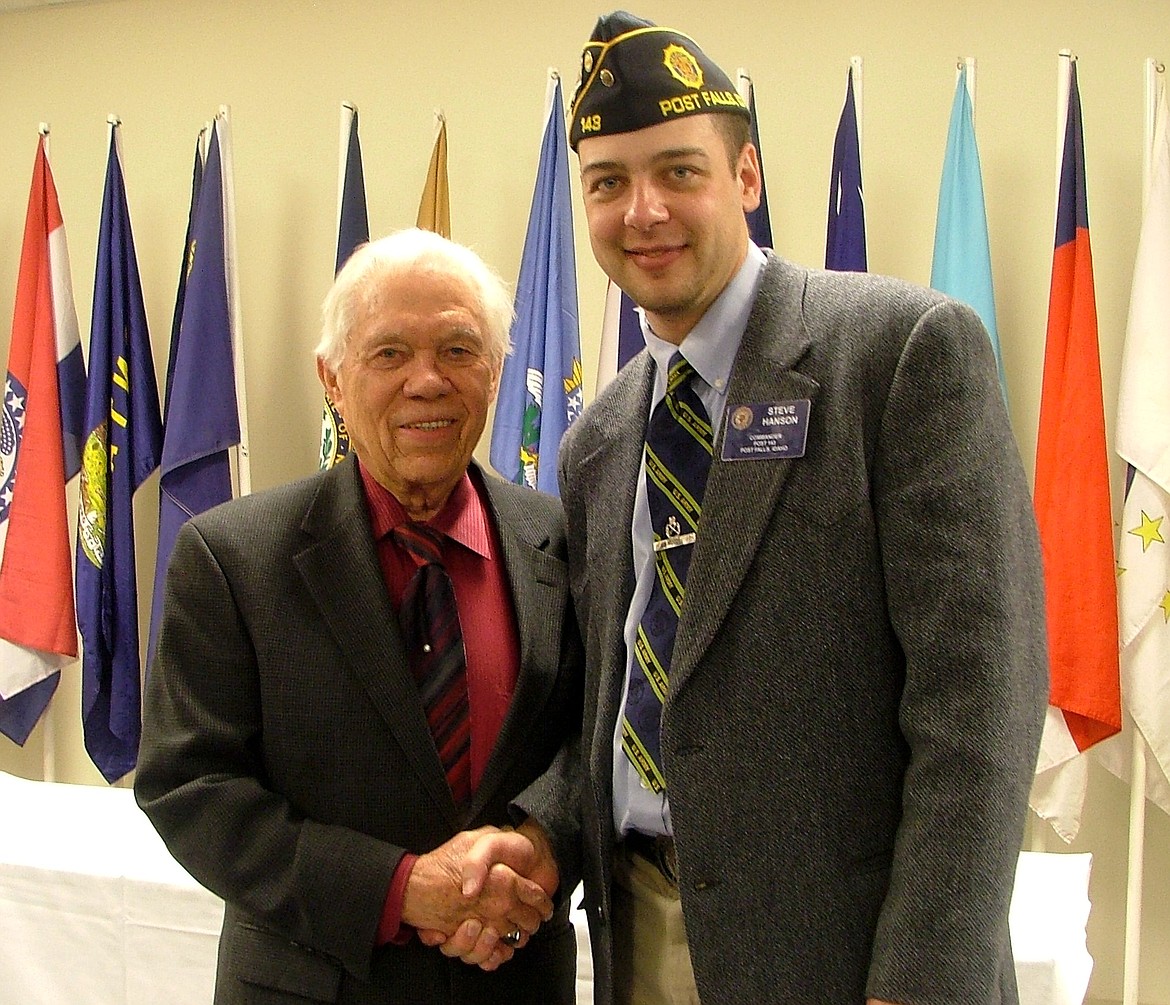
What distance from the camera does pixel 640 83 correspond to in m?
1.39

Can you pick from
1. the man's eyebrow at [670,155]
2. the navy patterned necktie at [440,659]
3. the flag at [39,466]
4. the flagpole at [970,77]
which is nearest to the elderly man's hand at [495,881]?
the navy patterned necktie at [440,659]

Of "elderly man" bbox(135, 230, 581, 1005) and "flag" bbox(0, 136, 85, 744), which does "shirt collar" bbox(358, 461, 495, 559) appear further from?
"flag" bbox(0, 136, 85, 744)

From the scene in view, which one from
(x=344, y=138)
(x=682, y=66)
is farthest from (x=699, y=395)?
(x=344, y=138)

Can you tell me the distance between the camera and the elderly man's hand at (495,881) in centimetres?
144

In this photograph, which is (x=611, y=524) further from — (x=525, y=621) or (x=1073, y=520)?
(x=1073, y=520)

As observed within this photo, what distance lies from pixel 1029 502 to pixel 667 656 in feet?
1.41

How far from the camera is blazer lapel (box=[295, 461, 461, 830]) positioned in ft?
4.97

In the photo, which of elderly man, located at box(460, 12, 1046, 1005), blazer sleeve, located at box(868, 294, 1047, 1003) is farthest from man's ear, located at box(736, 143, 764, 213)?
blazer sleeve, located at box(868, 294, 1047, 1003)

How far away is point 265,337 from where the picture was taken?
4.06 meters

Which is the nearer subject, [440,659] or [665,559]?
[665,559]

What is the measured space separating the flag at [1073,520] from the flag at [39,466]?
291 cm

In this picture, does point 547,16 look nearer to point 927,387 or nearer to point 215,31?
point 215,31

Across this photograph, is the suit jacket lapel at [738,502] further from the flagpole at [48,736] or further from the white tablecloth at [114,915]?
the flagpole at [48,736]

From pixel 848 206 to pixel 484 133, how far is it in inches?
50.0
